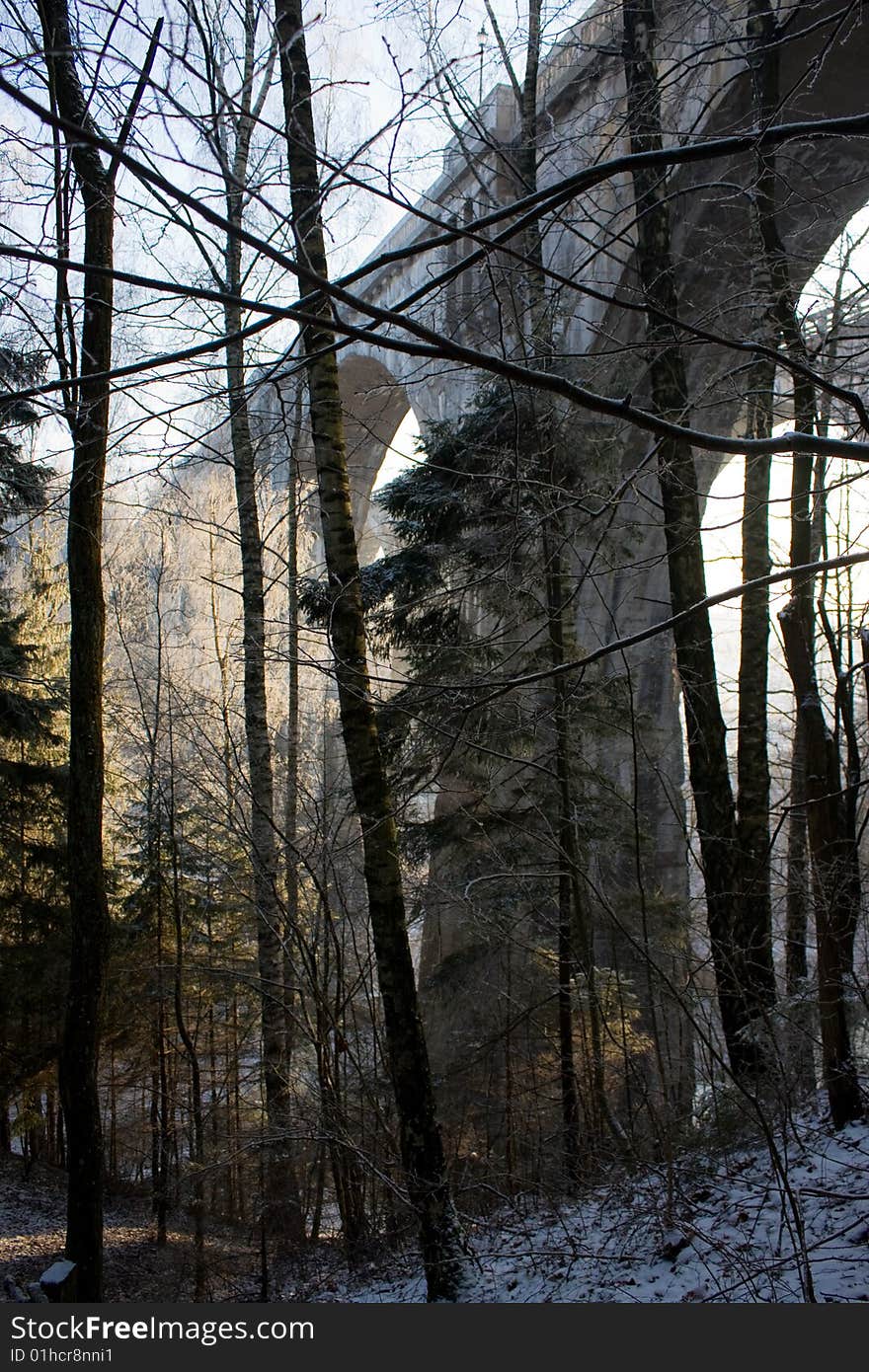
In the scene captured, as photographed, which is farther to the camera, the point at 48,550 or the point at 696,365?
the point at 48,550

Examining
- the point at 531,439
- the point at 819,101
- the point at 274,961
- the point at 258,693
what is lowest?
the point at 274,961

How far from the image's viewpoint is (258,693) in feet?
26.9

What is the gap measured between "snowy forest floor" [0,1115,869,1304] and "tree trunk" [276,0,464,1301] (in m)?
0.33

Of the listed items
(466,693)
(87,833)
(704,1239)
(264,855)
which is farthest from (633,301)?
(704,1239)

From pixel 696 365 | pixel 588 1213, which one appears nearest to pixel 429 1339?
pixel 588 1213

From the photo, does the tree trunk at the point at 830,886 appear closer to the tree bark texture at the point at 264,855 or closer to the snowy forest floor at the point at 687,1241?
the snowy forest floor at the point at 687,1241

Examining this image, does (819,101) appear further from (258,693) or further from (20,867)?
(20,867)

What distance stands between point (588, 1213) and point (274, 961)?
365 centimetres

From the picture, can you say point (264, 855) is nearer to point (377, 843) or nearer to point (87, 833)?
point (87, 833)

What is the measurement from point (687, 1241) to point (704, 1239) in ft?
2.45

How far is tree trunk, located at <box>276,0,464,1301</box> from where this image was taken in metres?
4.62

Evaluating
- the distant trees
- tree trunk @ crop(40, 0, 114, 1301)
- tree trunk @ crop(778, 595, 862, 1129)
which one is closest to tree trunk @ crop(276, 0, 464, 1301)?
the distant trees

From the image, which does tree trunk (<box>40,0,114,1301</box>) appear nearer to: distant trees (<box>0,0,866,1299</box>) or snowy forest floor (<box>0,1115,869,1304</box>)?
distant trees (<box>0,0,866,1299</box>)

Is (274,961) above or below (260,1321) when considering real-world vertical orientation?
above
